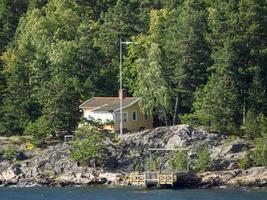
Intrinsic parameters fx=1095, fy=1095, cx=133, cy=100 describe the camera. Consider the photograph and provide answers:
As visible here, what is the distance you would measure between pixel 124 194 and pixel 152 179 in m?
4.33

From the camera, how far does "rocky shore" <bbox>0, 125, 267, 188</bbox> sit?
263ft

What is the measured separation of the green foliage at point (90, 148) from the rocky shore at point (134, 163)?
67 centimetres

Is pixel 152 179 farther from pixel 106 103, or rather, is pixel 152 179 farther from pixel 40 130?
pixel 106 103

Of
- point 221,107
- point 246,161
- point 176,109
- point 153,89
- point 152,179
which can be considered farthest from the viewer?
point 176,109

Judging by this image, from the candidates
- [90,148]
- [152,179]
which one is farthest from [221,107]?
[90,148]

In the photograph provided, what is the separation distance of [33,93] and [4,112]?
9.97ft

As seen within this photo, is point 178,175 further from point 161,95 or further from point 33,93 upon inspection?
point 33,93

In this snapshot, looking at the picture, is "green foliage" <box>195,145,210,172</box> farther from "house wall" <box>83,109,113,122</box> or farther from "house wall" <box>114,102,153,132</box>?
"house wall" <box>83,109,113,122</box>

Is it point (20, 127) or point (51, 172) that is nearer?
point (51, 172)

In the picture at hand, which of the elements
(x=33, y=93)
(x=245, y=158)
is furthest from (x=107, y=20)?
(x=245, y=158)

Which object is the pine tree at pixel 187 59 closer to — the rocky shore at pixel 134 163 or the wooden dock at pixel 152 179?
the rocky shore at pixel 134 163

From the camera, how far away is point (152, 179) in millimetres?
80438

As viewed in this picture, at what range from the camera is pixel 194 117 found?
289ft

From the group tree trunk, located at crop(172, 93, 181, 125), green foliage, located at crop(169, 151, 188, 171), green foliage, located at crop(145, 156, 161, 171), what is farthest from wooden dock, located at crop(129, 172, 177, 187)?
tree trunk, located at crop(172, 93, 181, 125)
